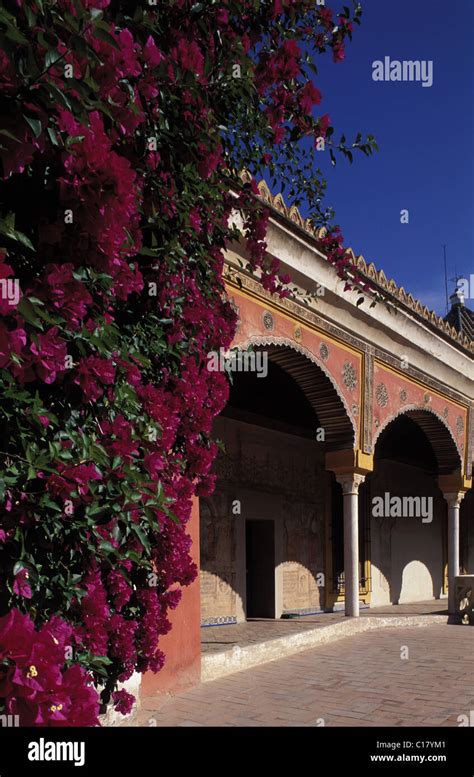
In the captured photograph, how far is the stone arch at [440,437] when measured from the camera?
10938 millimetres

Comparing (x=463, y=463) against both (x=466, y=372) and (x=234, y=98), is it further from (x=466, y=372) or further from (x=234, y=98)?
(x=234, y=98)

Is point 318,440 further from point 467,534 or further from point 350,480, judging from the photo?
point 467,534

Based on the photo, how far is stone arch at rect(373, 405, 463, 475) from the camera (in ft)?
35.9

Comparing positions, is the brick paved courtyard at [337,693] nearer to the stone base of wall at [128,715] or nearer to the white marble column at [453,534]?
the stone base of wall at [128,715]

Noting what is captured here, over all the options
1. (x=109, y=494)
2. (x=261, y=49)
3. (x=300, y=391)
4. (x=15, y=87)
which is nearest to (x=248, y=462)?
(x=300, y=391)

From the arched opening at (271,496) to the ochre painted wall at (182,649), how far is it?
3270 millimetres

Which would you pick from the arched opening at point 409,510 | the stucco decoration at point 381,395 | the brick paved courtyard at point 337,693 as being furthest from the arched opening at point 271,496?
the brick paved courtyard at point 337,693

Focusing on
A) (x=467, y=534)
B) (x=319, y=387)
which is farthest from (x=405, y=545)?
(x=319, y=387)

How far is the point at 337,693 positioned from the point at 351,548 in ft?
13.1

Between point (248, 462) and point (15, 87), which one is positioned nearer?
point (15, 87)

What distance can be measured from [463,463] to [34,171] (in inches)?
446

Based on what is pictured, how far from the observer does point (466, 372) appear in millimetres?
12117

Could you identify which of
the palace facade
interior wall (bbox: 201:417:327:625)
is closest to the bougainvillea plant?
the palace facade

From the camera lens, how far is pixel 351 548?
8.94 meters
